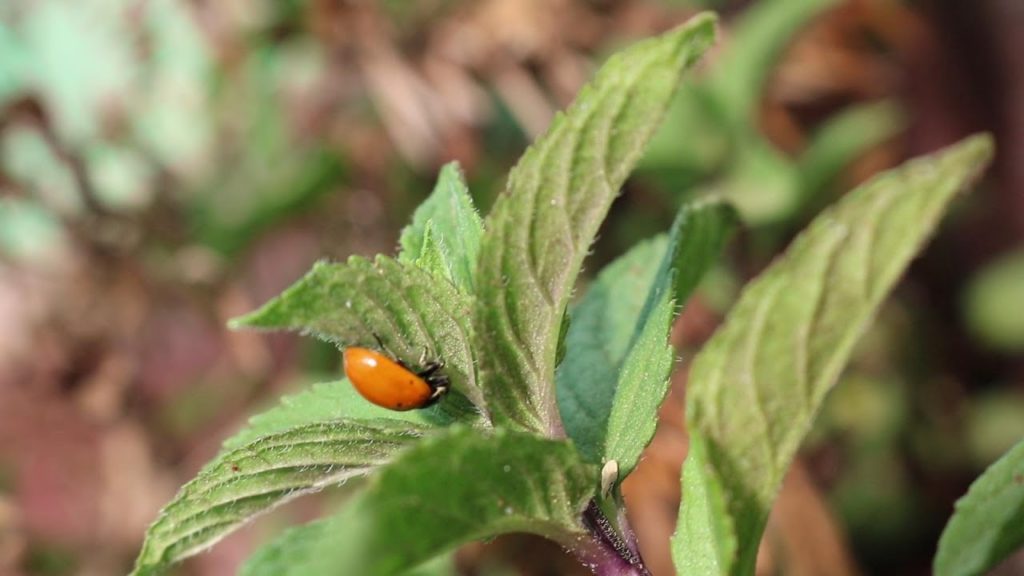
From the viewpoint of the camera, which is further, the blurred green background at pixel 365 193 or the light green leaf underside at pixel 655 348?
the blurred green background at pixel 365 193

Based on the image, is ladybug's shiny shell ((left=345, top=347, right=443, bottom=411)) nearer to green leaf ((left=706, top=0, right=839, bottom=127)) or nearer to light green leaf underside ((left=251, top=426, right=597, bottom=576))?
light green leaf underside ((left=251, top=426, right=597, bottom=576))

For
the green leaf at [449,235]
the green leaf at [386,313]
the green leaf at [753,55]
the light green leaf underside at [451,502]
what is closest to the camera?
the light green leaf underside at [451,502]

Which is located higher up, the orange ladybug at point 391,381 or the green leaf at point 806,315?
the orange ladybug at point 391,381

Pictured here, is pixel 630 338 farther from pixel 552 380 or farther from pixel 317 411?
pixel 317 411

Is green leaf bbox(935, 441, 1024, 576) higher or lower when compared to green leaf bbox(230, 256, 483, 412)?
lower

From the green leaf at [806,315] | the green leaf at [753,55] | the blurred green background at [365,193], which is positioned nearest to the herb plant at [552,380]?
the green leaf at [806,315]

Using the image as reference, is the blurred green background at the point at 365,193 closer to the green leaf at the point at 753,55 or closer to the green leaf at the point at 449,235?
the green leaf at the point at 753,55

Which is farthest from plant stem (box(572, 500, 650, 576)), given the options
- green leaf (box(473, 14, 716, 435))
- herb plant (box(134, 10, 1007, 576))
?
green leaf (box(473, 14, 716, 435))

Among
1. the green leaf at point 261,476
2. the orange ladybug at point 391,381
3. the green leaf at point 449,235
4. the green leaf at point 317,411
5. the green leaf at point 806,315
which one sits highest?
the green leaf at point 449,235
